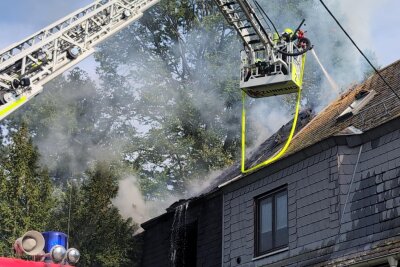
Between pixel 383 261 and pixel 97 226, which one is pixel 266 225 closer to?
pixel 383 261

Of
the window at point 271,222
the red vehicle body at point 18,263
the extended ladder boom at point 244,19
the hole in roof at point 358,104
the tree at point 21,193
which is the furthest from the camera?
the tree at point 21,193

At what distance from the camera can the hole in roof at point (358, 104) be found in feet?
48.3

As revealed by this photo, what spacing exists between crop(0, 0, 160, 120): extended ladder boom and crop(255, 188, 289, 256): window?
470 centimetres

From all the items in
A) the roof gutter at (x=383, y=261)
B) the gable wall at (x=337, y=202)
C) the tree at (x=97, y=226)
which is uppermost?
the tree at (x=97, y=226)

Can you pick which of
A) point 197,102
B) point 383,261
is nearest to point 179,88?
point 197,102

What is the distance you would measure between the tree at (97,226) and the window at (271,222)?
5355mm

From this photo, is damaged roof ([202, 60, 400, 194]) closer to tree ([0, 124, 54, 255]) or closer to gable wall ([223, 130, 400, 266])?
gable wall ([223, 130, 400, 266])

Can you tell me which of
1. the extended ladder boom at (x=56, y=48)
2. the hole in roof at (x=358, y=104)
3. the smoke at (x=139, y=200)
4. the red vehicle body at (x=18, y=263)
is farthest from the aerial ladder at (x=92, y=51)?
the smoke at (x=139, y=200)

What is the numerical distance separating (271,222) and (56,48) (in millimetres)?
5635

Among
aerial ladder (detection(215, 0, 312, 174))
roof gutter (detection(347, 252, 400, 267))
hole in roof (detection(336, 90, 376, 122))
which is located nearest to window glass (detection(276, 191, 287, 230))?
aerial ladder (detection(215, 0, 312, 174))

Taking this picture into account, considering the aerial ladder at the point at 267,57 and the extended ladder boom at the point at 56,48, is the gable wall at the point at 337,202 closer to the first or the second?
the aerial ladder at the point at 267,57

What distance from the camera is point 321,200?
13.4 meters

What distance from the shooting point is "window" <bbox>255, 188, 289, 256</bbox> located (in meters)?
14.3

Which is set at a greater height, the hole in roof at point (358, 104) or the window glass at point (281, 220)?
the hole in roof at point (358, 104)
